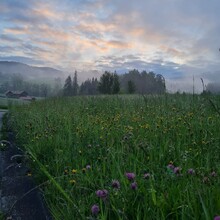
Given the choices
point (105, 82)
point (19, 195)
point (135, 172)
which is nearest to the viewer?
point (135, 172)

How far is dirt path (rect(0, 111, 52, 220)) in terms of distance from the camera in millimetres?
2844

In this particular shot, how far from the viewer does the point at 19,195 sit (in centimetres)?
346

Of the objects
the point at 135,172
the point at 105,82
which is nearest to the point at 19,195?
the point at 135,172

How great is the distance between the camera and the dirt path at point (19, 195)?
9.33ft

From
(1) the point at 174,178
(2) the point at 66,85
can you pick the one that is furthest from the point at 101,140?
(2) the point at 66,85

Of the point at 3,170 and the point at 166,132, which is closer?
the point at 166,132

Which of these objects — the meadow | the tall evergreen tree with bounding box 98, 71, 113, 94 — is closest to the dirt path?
the meadow

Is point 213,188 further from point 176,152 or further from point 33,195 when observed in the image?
point 33,195

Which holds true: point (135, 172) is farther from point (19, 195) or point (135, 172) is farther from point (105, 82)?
point (105, 82)

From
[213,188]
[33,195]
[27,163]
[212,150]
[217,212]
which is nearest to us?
[217,212]

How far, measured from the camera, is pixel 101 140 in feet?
13.6

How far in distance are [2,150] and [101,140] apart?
2766 mm

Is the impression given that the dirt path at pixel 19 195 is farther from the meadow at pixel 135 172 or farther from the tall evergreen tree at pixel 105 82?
the tall evergreen tree at pixel 105 82

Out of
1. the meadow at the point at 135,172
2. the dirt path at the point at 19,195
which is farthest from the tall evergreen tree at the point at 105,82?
the dirt path at the point at 19,195
